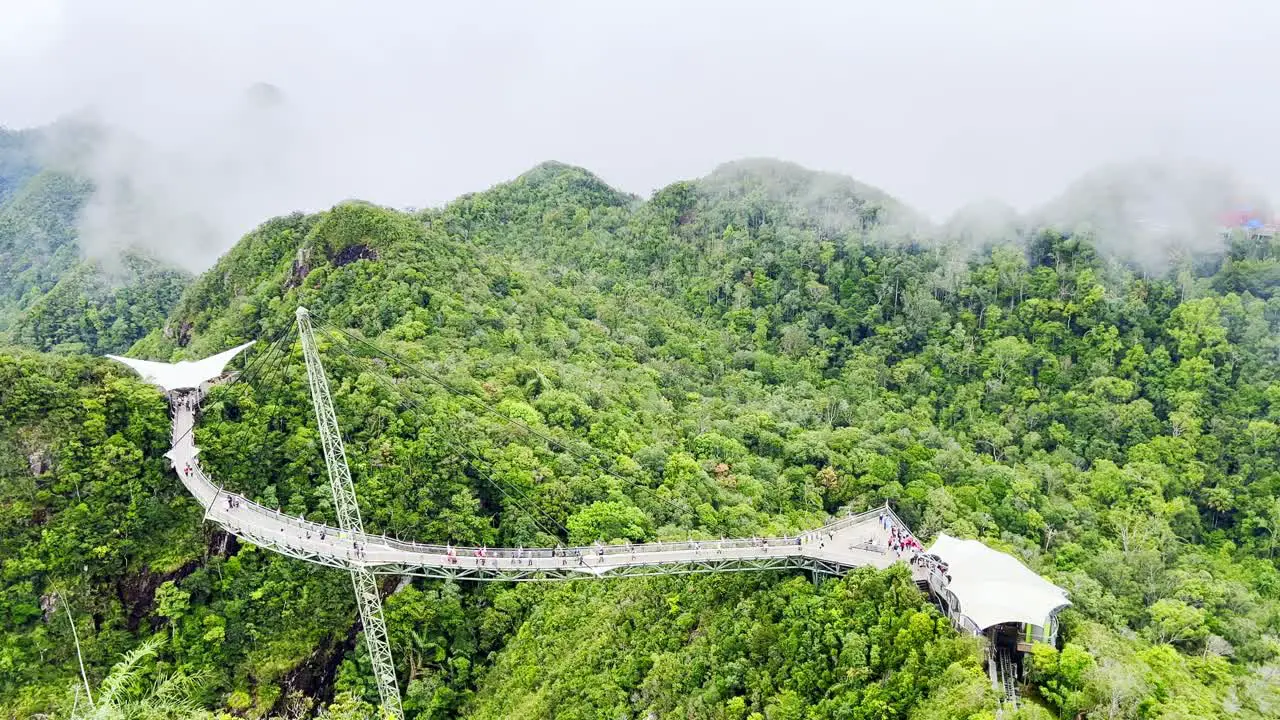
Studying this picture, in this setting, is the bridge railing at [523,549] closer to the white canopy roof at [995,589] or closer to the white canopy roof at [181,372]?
the white canopy roof at [995,589]

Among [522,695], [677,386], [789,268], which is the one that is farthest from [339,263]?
[789,268]

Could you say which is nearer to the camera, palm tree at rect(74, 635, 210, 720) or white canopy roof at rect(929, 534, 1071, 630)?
palm tree at rect(74, 635, 210, 720)

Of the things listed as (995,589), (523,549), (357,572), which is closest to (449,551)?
(523,549)

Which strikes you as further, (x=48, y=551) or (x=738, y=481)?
(x=738, y=481)

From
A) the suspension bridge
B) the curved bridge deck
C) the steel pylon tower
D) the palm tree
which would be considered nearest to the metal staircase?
the suspension bridge

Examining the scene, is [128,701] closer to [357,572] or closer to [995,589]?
[357,572]

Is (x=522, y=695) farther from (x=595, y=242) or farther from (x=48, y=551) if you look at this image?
(x=595, y=242)

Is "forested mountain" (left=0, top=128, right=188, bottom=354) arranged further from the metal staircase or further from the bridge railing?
the metal staircase
